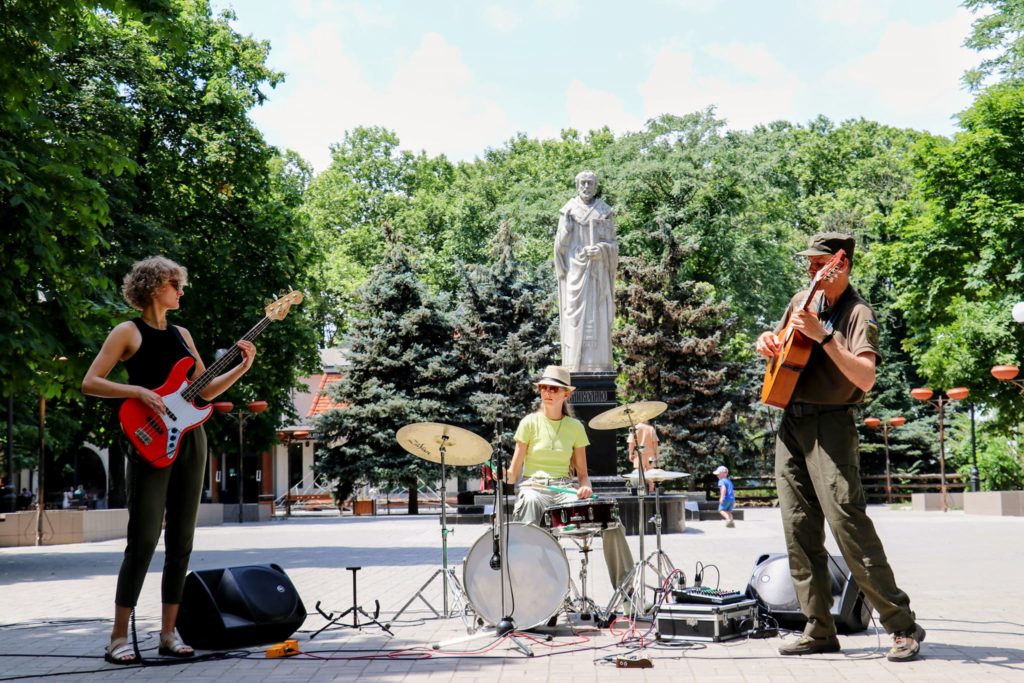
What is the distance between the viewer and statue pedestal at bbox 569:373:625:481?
20234mm

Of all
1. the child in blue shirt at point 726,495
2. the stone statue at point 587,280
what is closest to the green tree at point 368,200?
the child in blue shirt at point 726,495

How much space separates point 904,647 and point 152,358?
191 inches

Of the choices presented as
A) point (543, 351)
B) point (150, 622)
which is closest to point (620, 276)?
point (543, 351)

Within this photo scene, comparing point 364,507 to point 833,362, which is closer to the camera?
point 833,362

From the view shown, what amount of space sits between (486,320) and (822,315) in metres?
35.1

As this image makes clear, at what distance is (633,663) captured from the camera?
6.73m

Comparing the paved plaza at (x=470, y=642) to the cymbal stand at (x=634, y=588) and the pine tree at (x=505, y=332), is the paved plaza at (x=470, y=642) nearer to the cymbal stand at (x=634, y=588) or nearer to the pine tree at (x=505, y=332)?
the cymbal stand at (x=634, y=588)

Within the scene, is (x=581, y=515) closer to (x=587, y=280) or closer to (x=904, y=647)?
(x=904, y=647)

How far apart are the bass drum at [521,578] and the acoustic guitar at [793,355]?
1.99 m

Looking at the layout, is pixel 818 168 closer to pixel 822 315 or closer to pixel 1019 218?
pixel 1019 218

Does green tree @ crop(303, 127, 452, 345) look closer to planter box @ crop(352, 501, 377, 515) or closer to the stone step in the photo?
planter box @ crop(352, 501, 377, 515)

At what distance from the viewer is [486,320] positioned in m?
42.1

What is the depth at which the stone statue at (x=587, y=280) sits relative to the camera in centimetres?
2119

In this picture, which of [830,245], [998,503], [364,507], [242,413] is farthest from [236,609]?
[364,507]
